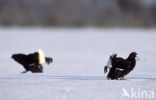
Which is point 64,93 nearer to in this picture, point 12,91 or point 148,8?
point 12,91

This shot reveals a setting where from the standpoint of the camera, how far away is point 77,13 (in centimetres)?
4353

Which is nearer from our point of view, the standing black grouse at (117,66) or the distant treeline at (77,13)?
the standing black grouse at (117,66)

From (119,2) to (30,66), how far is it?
1746 inches

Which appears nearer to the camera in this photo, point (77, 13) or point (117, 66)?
point (117, 66)

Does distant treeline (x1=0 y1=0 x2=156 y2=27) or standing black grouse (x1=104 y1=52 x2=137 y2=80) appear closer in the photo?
standing black grouse (x1=104 y1=52 x2=137 y2=80)

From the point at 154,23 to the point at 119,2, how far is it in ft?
39.1

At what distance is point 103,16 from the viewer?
42.2 metres

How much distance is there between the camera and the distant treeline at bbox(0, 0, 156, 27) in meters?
39.0

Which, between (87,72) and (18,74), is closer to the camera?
(18,74)

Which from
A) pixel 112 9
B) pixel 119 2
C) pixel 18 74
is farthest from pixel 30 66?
pixel 119 2

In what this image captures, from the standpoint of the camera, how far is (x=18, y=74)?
29.6ft

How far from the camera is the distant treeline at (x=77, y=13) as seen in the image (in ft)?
128

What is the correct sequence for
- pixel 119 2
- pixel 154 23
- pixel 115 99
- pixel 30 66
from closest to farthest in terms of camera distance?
pixel 115 99 < pixel 30 66 < pixel 154 23 < pixel 119 2

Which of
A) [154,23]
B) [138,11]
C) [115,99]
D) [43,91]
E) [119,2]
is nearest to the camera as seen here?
[115,99]
